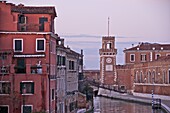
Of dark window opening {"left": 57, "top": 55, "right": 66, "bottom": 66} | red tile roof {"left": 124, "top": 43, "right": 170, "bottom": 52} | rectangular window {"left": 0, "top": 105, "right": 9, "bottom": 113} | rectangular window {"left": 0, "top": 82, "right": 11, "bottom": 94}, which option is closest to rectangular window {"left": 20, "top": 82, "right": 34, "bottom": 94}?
rectangular window {"left": 0, "top": 82, "right": 11, "bottom": 94}

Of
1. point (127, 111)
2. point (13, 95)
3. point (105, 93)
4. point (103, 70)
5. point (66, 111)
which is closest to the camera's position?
point (13, 95)

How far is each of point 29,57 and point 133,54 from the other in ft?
159

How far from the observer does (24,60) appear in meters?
26.3

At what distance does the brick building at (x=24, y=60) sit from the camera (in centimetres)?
2583

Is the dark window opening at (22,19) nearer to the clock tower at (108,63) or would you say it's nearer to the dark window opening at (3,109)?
the dark window opening at (3,109)

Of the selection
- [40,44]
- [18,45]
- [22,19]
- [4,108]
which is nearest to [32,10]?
[22,19]

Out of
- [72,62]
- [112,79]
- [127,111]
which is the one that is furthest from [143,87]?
[72,62]

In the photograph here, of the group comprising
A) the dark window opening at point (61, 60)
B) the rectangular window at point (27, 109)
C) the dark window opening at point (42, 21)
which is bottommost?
the rectangular window at point (27, 109)

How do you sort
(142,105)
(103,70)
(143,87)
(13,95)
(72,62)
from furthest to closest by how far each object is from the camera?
(103,70), (143,87), (142,105), (72,62), (13,95)

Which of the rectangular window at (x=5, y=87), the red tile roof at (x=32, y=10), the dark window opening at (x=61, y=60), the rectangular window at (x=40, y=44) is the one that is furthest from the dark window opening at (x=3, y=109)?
the dark window opening at (x=61, y=60)

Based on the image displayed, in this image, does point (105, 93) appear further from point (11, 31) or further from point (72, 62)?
point (11, 31)

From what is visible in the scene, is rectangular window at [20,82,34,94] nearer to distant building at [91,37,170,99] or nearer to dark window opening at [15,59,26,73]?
dark window opening at [15,59,26,73]

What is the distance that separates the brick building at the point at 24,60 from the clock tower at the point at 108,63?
49.1 meters

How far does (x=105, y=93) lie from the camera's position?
70.6 metres
